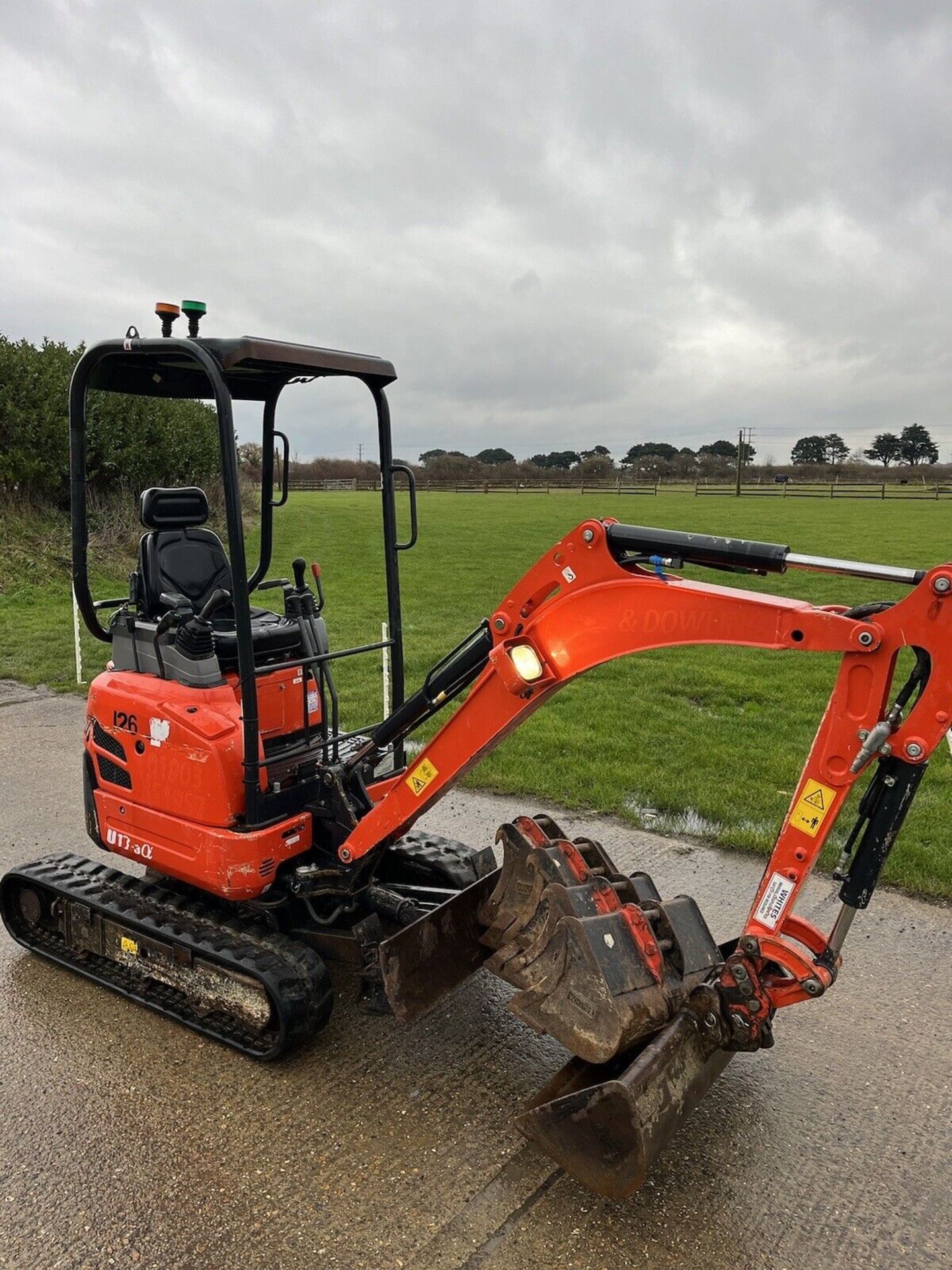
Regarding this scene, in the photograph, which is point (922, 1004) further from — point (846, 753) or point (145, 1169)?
point (145, 1169)

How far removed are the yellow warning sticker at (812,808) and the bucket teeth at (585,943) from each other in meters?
0.69

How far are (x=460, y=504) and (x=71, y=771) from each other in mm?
42972

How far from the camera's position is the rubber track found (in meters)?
3.95

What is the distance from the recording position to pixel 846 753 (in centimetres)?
318

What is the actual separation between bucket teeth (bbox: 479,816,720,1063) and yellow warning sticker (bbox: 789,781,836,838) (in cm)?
69

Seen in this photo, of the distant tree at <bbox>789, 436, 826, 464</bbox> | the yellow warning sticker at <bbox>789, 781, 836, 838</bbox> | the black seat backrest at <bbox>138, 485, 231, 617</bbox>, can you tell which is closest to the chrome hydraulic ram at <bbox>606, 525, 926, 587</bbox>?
the yellow warning sticker at <bbox>789, 781, 836, 838</bbox>

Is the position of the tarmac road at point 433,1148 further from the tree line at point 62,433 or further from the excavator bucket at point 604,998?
the tree line at point 62,433

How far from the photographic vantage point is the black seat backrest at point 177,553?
484cm

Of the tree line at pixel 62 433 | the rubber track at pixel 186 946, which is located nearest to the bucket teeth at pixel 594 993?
the rubber track at pixel 186 946

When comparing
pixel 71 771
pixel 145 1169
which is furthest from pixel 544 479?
pixel 145 1169

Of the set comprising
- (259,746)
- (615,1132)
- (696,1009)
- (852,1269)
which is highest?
(259,746)

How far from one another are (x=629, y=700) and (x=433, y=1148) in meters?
6.89

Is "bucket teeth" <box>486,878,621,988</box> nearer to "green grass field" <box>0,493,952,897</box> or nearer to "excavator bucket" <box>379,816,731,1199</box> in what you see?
"excavator bucket" <box>379,816,731,1199</box>

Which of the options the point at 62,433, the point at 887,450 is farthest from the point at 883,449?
the point at 62,433
